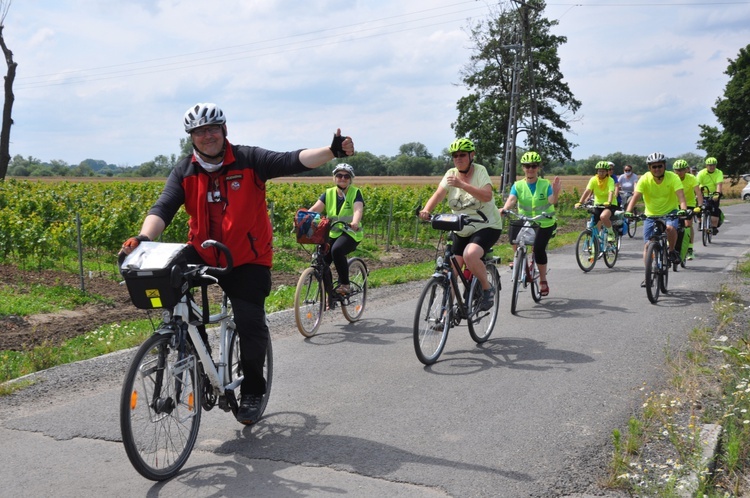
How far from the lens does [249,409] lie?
4.99 meters

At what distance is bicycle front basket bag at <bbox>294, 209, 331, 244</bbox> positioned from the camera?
7.99m

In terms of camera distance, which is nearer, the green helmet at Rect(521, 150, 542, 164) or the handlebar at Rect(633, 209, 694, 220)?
the green helmet at Rect(521, 150, 542, 164)

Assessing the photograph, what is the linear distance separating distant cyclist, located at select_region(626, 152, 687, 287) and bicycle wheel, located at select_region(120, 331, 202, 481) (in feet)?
27.3

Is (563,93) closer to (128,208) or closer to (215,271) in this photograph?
(128,208)

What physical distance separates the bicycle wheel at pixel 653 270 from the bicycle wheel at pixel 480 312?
3.10m

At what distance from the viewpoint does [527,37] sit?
118 feet

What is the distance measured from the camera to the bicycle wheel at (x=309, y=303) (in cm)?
795

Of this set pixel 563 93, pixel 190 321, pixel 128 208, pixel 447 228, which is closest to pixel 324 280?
pixel 447 228

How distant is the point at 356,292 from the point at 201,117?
4780 mm

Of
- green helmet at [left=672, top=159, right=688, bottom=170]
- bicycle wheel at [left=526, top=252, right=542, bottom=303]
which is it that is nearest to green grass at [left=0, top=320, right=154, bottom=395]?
bicycle wheel at [left=526, top=252, right=542, bottom=303]

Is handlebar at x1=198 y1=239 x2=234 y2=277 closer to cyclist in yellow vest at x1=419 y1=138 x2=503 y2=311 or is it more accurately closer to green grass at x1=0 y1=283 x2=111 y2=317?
cyclist in yellow vest at x1=419 y1=138 x2=503 y2=311

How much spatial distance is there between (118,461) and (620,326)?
607 cm

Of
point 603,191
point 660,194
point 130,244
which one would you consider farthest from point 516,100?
point 130,244

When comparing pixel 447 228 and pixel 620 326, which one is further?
pixel 620 326
